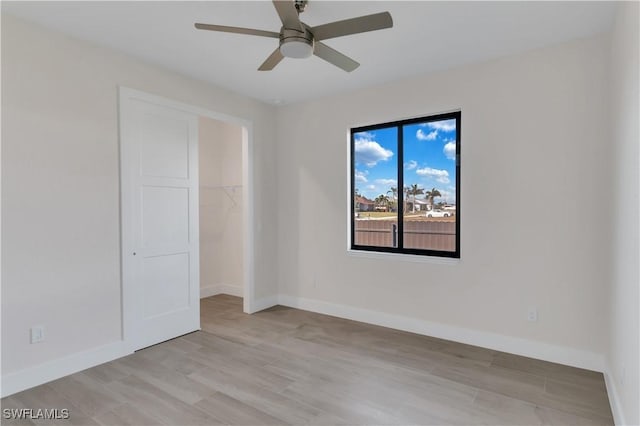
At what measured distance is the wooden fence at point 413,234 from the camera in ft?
12.1

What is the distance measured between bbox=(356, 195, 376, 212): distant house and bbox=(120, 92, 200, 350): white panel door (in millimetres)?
1884

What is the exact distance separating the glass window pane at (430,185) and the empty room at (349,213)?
23mm

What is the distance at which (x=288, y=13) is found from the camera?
6.37 ft

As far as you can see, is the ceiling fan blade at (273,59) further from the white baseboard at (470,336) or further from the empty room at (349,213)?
→ the white baseboard at (470,336)

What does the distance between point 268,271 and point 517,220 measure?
2.99 meters

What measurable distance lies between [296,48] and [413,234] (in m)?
2.42

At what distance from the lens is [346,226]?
4254 mm

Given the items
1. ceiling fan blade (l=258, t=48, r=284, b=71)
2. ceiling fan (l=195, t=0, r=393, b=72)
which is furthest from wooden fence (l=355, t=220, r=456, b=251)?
ceiling fan blade (l=258, t=48, r=284, b=71)

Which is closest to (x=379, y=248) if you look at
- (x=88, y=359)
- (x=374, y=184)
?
(x=374, y=184)

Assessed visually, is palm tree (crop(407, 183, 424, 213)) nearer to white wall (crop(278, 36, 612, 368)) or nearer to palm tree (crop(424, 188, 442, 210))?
palm tree (crop(424, 188, 442, 210))

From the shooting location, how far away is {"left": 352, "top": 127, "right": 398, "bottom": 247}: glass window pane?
4.06 m

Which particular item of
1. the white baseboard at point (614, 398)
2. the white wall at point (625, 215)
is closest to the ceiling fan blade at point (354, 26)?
the white wall at point (625, 215)

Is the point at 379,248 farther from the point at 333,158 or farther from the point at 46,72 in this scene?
the point at 46,72

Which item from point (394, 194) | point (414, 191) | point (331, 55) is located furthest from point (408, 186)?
point (331, 55)
